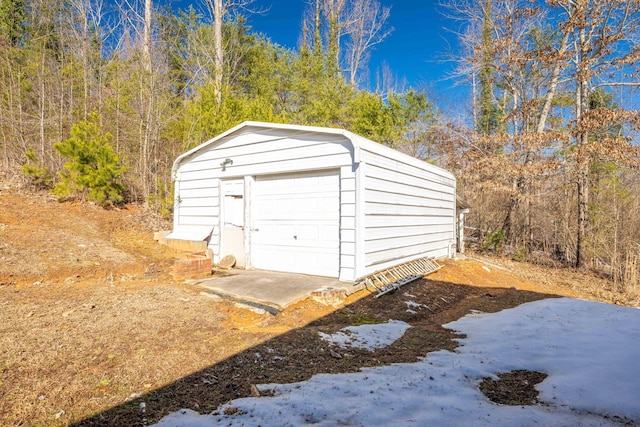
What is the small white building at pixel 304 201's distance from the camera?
537 cm

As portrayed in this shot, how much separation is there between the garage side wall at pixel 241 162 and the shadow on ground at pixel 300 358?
242 centimetres

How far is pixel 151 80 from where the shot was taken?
33.6ft

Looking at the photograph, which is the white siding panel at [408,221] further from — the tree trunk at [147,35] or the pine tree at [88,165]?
the tree trunk at [147,35]

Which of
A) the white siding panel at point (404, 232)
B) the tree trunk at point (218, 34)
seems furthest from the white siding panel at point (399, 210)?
the tree trunk at point (218, 34)

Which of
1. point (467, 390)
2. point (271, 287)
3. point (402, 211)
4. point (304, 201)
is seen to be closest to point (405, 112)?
point (402, 211)

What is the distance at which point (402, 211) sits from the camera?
6.68 metres

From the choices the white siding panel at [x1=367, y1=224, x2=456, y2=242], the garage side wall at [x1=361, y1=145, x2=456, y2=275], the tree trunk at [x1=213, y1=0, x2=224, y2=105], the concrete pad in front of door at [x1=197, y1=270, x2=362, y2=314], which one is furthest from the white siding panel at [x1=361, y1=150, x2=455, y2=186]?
the tree trunk at [x1=213, y1=0, x2=224, y2=105]

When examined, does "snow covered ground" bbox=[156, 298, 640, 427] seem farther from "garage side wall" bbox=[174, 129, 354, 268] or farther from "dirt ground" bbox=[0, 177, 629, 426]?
"garage side wall" bbox=[174, 129, 354, 268]

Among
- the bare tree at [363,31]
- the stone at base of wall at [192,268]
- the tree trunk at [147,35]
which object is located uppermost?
the bare tree at [363,31]

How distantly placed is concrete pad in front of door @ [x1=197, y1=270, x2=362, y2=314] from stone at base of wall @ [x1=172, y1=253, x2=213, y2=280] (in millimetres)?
244

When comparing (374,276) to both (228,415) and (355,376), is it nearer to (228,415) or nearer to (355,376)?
(355,376)

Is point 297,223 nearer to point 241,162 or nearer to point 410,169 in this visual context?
point 241,162

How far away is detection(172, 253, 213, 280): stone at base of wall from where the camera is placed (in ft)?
18.9

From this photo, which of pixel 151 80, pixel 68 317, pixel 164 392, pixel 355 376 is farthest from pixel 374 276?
pixel 151 80
